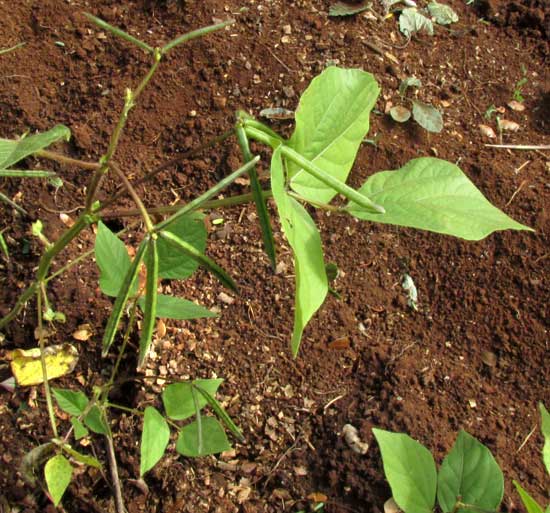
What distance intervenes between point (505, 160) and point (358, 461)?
818 millimetres

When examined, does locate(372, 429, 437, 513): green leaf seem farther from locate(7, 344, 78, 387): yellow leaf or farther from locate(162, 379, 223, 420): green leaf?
locate(7, 344, 78, 387): yellow leaf

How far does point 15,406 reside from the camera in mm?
1265

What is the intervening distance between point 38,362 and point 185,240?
49 cm

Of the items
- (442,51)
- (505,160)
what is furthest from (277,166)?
(442,51)

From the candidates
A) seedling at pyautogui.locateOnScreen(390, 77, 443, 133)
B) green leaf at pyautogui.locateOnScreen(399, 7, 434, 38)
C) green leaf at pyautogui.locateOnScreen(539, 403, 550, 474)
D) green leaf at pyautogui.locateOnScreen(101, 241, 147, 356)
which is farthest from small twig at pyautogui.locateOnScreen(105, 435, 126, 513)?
green leaf at pyautogui.locateOnScreen(399, 7, 434, 38)

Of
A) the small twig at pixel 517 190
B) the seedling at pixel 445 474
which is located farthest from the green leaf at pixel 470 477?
the small twig at pixel 517 190

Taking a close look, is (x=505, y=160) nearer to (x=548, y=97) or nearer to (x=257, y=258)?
(x=548, y=97)

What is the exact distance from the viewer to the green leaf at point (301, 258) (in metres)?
0.65

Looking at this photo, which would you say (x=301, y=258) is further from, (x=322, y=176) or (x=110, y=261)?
(x=110, y=261)

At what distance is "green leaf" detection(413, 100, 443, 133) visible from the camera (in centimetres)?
160

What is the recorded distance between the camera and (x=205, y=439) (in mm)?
1062

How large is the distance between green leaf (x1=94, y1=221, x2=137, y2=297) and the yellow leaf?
34 centimetres

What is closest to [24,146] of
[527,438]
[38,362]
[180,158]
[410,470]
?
[180,158]

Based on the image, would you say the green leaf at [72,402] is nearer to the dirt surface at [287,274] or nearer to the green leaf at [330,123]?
the dirt surface at [287,274]
